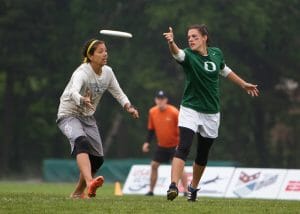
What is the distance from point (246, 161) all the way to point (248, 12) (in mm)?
7455

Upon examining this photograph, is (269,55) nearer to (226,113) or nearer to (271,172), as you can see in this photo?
(226,113)

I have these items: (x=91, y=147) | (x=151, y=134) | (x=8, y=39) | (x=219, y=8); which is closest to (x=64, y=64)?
(x=8, y=39)

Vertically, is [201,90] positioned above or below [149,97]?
above

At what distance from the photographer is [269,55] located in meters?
46.0

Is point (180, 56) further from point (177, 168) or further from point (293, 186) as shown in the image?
point (293, 186)

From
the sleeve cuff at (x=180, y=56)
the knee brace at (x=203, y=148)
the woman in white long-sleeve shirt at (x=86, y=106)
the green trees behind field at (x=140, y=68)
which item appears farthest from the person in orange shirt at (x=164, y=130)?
the green trees behind field at (x=140, y=68)

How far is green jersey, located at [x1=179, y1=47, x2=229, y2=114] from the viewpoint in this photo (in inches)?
463

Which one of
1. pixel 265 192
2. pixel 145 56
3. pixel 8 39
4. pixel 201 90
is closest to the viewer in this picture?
pixel 201 90

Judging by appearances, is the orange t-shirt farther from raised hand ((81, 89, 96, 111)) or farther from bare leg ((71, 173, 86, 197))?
raised hand ((81, 89, 96, 111))

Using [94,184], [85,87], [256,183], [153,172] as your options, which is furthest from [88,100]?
[256,183]

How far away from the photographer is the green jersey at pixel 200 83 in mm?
11758

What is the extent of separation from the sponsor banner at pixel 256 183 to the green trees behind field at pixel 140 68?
22309 millimetres

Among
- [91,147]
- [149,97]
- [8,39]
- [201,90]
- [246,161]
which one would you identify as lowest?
[246,161]

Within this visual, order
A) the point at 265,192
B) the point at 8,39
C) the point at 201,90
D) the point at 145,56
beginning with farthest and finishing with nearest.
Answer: the point at 145,56 < the point at 8,39 < the point at 265,192 < the point at 201,90
